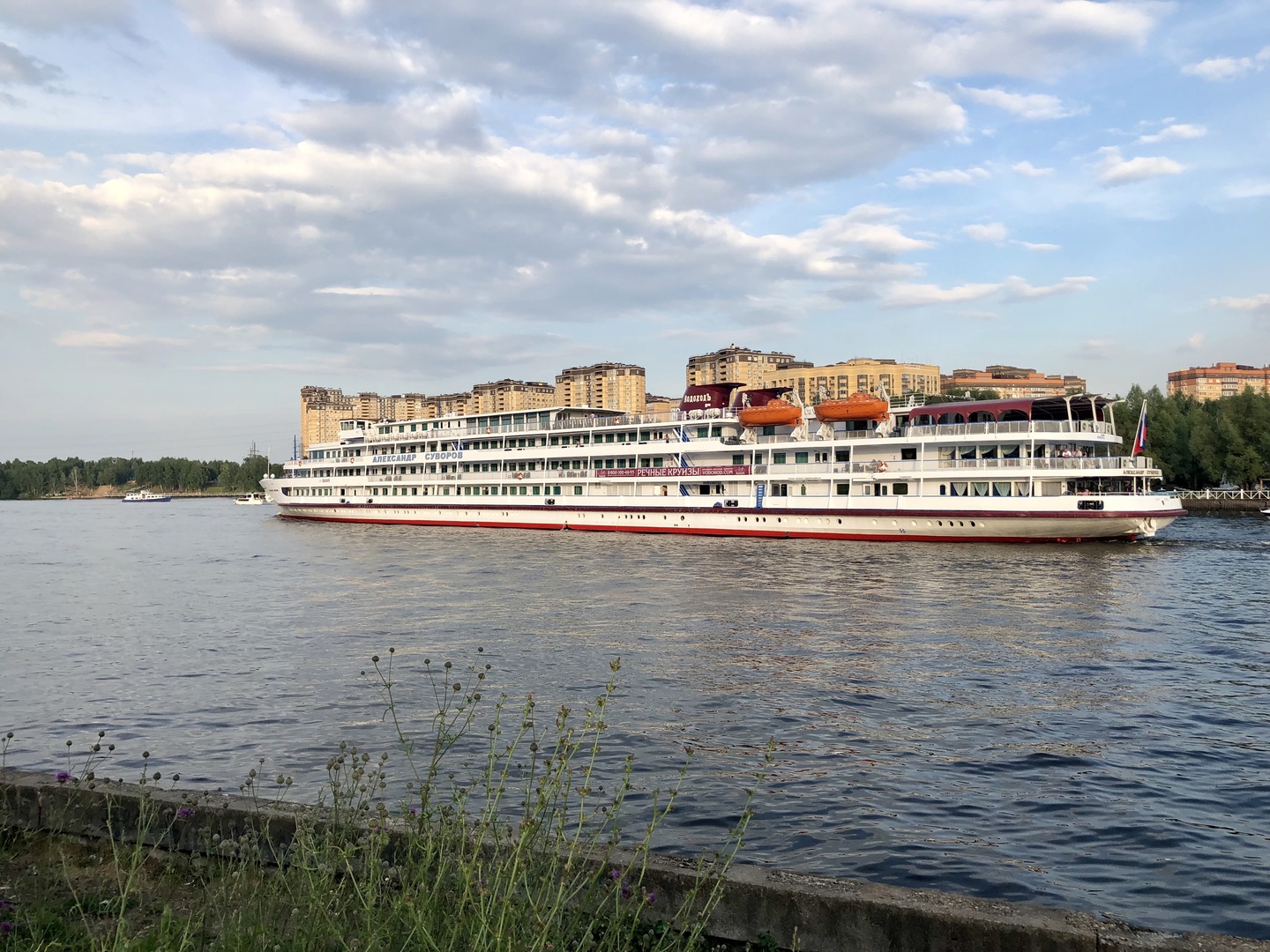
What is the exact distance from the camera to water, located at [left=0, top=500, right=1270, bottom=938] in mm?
9688

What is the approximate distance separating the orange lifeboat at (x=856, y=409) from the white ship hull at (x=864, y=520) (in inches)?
211

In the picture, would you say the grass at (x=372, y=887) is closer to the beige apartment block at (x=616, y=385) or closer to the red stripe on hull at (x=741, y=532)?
the red stripe on hull at (x=741, y=532)

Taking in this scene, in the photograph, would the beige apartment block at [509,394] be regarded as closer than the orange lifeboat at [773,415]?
No

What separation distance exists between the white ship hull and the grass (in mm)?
44955

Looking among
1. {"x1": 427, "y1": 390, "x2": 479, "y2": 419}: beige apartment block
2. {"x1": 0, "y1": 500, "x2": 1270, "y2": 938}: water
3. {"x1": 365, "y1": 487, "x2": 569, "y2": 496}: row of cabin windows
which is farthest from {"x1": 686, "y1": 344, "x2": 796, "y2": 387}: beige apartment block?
{"x1": 0, "y1": 500, "x2": 1270, "y2": 938}: water

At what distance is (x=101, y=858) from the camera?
707 cm

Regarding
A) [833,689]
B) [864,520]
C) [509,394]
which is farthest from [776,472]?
[509,394]

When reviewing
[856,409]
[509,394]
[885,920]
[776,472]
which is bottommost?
[885,920]

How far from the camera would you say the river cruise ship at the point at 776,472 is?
154 feet

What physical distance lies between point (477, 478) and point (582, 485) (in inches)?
436

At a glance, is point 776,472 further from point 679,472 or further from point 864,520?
point 679,472

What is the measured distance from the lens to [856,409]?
2095 inches

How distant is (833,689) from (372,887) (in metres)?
13.0

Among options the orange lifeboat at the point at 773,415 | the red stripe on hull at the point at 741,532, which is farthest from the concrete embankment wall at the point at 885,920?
the orange lifeboat at the point at 773,415
